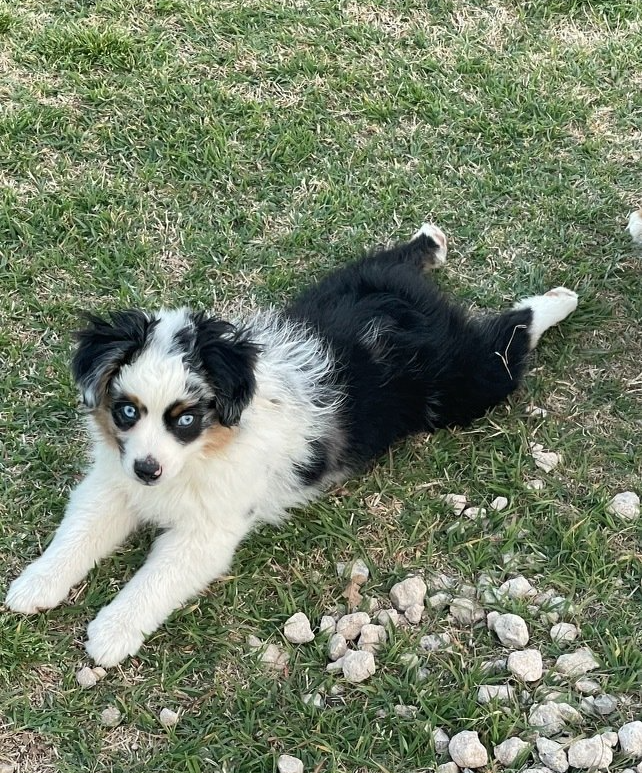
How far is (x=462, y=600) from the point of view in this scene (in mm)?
3094

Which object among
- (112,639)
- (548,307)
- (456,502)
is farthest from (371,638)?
(548,307)

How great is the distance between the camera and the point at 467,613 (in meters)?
3.05

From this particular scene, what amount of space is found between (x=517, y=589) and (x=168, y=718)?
4.35ft

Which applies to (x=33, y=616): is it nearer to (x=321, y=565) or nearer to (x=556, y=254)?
(x=321, y=565)

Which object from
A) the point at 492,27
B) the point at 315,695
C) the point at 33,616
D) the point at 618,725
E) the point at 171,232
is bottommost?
the point at 618,725

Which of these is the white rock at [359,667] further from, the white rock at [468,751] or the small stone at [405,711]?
the white rock at [468,751]

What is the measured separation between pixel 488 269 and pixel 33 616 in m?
2.59

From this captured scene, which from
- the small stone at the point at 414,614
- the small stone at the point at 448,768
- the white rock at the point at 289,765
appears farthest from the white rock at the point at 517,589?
the white rock at the point at 289,765

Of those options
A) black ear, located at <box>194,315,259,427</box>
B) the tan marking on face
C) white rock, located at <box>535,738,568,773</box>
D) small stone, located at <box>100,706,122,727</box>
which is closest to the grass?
small stone, located at <box>100,706,122,727</box>

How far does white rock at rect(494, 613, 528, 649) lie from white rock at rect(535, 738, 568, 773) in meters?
0.35

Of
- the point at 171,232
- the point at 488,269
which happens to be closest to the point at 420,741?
the point at 488,269

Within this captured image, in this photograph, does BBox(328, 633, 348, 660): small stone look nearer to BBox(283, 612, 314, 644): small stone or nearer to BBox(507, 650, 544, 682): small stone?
BBox(283, 612, 314, 644): small stone

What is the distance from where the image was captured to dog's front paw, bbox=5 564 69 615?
296 cm

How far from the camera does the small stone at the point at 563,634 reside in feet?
9.80
